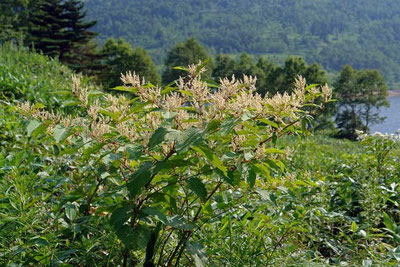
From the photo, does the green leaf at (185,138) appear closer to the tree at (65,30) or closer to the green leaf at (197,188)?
the green leaf at (197,188)

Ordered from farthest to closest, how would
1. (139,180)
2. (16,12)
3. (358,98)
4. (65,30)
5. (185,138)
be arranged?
1. (358,98)
2. (16,12)
3. (65,30)
4. (139,180)
5. (185,138)

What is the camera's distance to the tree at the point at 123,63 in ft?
111

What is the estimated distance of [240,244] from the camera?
2.09m

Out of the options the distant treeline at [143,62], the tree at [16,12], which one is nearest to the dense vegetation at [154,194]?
the distant treeline at [143,62]

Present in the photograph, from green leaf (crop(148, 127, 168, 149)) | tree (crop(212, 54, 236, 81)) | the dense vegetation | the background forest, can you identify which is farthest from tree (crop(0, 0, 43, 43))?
green leaf (crop(148, 127, 168, 149))

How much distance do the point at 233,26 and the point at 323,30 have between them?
4044 centimetres

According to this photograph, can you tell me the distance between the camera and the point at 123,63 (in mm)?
36469

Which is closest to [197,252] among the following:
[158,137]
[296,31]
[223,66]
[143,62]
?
[158,137]

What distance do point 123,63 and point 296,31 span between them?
14930cm

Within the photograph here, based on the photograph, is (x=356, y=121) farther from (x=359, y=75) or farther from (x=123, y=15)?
A: (x=123, y=15)

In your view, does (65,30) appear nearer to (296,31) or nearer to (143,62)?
(143,62)

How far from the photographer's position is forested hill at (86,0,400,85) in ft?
433

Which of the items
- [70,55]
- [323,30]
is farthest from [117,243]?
[323,30]

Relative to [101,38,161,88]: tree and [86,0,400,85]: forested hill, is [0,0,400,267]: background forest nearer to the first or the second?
[101,38,161,88]: tree
